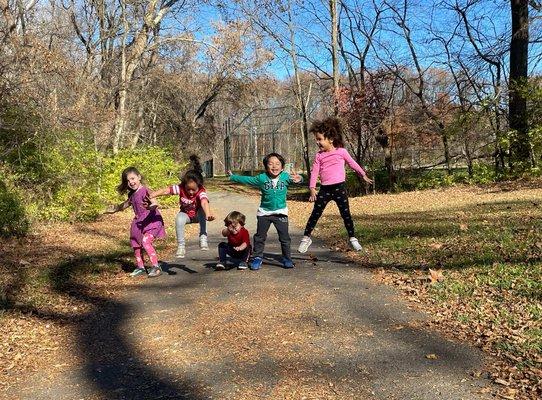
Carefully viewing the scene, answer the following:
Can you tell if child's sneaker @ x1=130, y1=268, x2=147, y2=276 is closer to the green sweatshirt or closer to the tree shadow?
the tree shadow

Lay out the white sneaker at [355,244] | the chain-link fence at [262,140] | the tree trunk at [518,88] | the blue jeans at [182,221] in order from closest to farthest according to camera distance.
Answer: the blue jeans at [182,221], the white sneaker at [355,244], the tree trunk at [518,88], the chain-link fence at [262,140]

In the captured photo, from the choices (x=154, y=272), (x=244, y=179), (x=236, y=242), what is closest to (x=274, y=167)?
(x=244, y=179)

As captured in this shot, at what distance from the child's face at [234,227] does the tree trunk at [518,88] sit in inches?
586

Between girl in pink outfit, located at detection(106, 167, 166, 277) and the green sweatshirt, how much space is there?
1310 mm

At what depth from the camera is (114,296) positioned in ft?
21.9

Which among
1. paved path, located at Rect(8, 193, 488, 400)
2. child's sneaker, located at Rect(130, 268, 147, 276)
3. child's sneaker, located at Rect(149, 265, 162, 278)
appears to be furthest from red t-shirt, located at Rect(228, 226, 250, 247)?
child's sneaker, located at Rect(130, 268, 147, 276)

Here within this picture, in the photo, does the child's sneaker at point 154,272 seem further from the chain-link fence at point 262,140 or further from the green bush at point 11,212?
the chain-link fence at point 262,140

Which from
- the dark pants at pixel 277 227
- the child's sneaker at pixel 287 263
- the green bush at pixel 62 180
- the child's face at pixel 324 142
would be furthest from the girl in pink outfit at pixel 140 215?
the green bush at pixel 62 180

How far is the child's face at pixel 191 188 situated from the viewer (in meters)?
7.68

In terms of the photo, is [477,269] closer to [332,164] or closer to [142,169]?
[332,164]

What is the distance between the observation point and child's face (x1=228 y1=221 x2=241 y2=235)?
7.49 m

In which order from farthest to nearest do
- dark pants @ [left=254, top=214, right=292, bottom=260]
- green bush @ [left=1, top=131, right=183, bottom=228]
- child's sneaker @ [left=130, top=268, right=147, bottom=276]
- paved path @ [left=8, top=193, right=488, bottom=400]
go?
green bush @ [left=1, top=131, right=183, bottom=228] → child's sneaker @ [left=130, top=268, right=147, bottom=276] → dark pants @ [left=254, top=214, right=292, bottom=260] → paved path @ [left=8, top=193, right=488, bottom=400]

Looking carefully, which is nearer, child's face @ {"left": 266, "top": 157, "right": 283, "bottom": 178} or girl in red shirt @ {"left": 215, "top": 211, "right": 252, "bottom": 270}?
child's face @ {"left": 266, "top": 157, "right": 283, "bottom": 178}

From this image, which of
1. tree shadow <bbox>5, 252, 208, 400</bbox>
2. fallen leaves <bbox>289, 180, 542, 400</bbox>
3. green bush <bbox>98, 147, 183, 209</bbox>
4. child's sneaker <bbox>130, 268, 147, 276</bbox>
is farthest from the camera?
green bush <bbox>98, 147, 183, 209</bbox>
